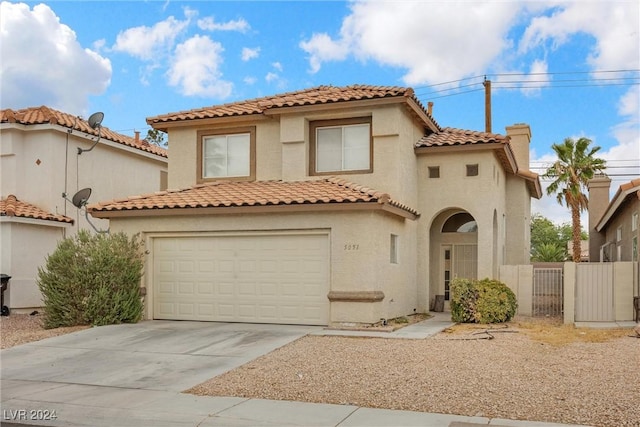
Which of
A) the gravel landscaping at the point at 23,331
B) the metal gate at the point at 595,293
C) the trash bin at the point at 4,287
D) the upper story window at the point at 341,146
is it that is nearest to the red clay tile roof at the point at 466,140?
the upper story window at the point at 341,146

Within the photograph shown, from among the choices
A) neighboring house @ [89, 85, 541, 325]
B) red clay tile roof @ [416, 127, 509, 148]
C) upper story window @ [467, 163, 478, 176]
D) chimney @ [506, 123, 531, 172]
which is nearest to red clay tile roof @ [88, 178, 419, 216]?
neighboring house @ [89, 85, 541, 325]

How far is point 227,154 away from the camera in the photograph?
20.5 m

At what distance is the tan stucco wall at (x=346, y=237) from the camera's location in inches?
631

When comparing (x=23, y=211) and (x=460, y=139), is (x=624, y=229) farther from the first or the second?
(x=23, y=211)

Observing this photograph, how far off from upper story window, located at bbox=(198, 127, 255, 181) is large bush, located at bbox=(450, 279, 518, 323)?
6.86m

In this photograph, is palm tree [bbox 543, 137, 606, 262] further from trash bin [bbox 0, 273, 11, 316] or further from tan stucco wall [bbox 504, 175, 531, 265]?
trash bin [bbox 0, 273, 11, 316]

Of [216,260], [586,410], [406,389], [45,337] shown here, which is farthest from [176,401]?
[216,260]

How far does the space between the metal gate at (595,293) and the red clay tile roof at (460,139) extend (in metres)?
4.26

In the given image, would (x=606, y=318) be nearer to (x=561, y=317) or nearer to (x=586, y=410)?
(x=561, y=317)

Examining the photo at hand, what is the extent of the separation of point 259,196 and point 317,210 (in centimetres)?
181

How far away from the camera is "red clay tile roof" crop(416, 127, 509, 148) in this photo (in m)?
19.7

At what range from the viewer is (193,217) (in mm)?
17625

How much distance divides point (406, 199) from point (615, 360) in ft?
27.8

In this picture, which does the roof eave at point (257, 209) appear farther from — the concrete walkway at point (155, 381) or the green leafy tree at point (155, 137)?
the green leafy tree at point (155, 137)
